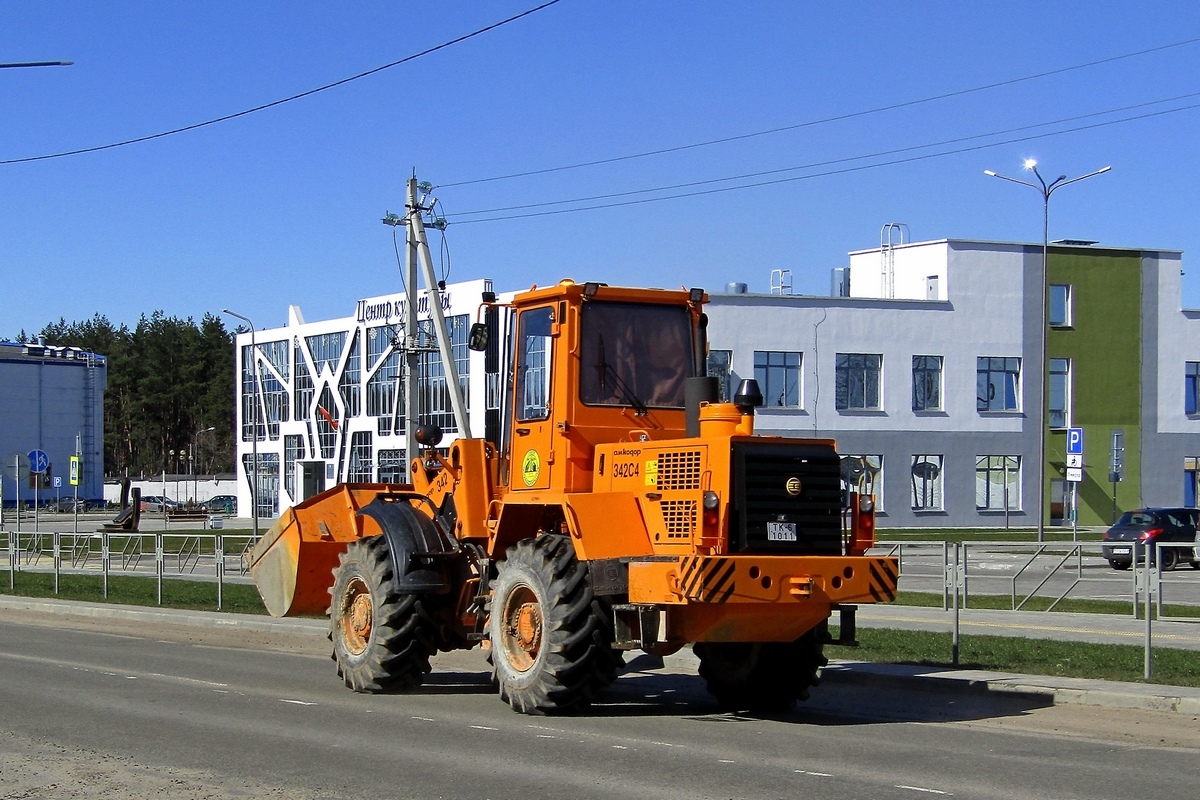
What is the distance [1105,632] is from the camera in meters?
21.0

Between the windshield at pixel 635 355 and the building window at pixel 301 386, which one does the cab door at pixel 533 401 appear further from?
the building window at pixel 301 386

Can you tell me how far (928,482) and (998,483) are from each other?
11.1 feet

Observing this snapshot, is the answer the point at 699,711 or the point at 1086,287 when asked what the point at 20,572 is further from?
the point at 1086,287

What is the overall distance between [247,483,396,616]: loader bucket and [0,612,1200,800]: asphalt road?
2.92 ft

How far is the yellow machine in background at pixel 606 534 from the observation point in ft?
39.7

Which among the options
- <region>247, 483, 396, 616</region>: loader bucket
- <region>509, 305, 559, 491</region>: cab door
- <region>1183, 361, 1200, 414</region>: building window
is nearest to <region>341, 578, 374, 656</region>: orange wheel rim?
<region>247, 483, 396, 616</region>: loader bucket

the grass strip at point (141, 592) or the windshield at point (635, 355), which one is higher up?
the windshield at point (635, 355)

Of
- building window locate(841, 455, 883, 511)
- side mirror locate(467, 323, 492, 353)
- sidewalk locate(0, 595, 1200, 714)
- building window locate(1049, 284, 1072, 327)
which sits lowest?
sidewalk locate(0, 595, 1200, 714)

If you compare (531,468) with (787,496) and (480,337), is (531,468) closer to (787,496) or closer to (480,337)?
(480,337)

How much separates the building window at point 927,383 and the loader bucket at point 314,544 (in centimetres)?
5193

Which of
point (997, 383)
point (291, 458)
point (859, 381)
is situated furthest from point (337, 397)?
point (997, 383)

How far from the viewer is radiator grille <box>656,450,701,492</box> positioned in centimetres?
1216

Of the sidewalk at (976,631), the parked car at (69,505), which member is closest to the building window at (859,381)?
the sidewalk at (976,631)

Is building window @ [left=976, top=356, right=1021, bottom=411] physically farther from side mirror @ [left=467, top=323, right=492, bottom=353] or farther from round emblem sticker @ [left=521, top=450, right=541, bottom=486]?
round emblem sticker @ [left=521, top=450, right=541, bottom=486]
